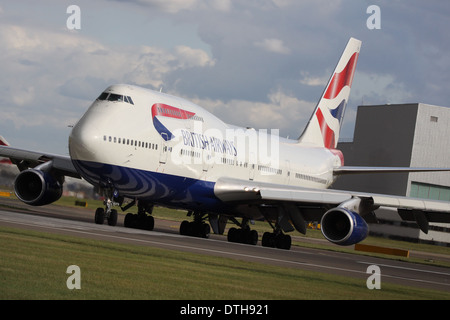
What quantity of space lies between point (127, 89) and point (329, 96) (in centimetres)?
1765

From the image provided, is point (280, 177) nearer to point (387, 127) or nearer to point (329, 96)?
point (329, 96)

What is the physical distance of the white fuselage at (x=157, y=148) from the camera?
81.5ft

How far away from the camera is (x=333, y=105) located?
41812 millimetres

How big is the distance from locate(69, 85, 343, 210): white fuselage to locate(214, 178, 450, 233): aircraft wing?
1.03m

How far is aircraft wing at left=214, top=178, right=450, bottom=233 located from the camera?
90.2ft

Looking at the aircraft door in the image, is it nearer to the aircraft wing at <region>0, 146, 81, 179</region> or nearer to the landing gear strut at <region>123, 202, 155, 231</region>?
the landing gear strut at <region>123, 202, 155, 231</region>

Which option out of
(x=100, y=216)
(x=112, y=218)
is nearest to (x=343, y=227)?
(x=112, y=218)

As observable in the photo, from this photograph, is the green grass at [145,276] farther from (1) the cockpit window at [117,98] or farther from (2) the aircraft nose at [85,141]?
(1) the cockpit window at [117,98]

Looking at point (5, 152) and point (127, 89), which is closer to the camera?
point (127, 89)

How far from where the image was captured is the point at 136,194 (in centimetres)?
2650

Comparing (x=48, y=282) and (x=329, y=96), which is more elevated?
(x=329, y=96)

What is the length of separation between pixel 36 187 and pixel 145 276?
17.7 metres

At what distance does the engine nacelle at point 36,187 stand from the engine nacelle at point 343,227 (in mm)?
10593
